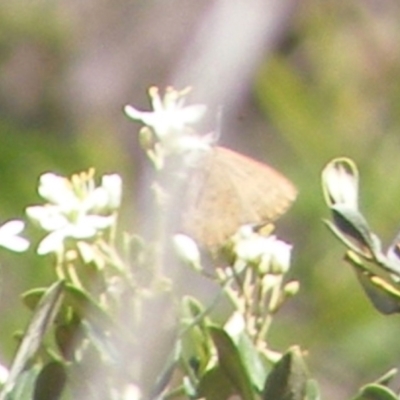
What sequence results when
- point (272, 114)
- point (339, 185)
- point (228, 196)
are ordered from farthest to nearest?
point (272, 114) < point (228, 196) < point (339, 185)

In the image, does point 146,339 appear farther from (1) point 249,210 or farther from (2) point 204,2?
(2) point 204,2

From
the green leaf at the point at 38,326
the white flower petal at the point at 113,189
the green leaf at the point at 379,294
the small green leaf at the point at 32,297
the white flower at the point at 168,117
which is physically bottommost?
the green leaf at the point at 379,294

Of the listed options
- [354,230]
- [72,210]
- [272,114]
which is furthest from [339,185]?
[272,114]

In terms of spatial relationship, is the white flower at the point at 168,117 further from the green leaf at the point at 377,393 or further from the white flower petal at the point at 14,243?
the green leaf at the point at 377,393

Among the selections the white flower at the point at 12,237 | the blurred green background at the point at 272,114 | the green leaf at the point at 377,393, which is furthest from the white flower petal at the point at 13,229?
the blurred green background at the point at 272,114

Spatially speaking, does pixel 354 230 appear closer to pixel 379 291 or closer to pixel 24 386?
pixel 379 291

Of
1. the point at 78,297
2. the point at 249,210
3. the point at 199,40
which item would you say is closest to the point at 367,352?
the point at 249,210
